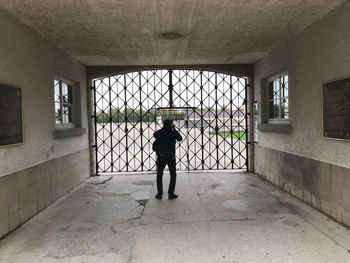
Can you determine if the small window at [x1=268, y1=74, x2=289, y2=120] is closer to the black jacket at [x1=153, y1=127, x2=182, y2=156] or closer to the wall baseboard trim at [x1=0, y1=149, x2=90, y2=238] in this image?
the black jacket at [x1=153, y1=127, x2=182, y2=156]

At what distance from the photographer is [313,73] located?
4.13m

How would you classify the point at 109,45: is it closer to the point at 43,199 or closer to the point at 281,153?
the point at 43,199

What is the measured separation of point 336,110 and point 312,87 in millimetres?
765

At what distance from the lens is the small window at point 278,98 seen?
18.1 feet

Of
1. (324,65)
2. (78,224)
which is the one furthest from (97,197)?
(324,65)

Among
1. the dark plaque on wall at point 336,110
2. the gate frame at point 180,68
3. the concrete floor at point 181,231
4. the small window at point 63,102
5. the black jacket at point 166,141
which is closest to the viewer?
the concrete floor at point 181,231

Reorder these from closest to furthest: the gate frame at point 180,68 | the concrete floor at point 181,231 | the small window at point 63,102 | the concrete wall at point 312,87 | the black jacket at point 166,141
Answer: the concrete floor at point 181,231 < the concrete wall at point 312,87 < the black jacket at point 166,141 < the small window at point 63,102 < the gate frame at point 180,68

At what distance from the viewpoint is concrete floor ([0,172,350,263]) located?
2.82 meters

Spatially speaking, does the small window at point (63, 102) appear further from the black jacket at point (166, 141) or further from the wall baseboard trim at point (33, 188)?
the black jacket at point (166, 141)

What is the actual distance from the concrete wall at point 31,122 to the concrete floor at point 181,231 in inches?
15.4

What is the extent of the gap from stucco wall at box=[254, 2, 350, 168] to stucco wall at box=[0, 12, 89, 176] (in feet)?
14.5

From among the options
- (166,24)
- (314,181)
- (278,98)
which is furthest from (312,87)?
(166,24)

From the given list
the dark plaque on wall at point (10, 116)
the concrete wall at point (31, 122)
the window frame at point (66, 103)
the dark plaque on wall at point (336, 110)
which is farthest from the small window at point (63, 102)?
the dark plaque on wall at point (336, 110)

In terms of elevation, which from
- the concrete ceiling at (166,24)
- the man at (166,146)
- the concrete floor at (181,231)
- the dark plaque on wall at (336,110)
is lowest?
the concrete floor at (181,231)
